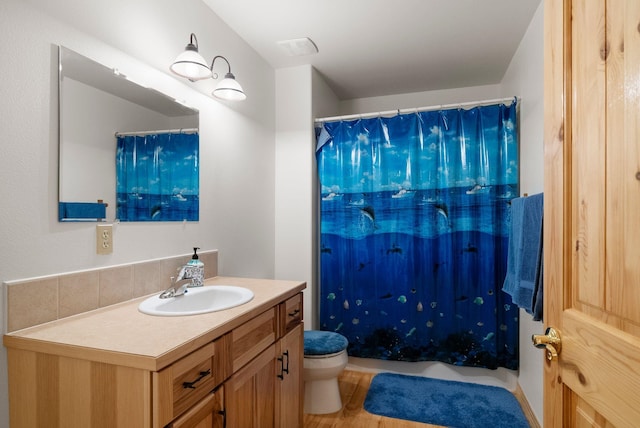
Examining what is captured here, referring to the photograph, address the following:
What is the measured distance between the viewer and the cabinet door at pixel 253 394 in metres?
1.23

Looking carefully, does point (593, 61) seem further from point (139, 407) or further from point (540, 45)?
point (540, 45)

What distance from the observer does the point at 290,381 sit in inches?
67.5

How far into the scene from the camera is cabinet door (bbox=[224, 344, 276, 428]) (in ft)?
4.04

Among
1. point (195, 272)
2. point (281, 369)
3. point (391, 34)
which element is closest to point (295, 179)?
point (391, 34)

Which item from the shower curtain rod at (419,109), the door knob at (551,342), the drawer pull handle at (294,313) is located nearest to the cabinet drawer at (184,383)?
the drawer pull handle at (294,313)

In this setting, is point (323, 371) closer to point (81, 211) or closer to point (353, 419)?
point (353, 419)

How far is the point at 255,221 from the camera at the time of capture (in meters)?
2.51

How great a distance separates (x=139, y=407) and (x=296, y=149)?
218 cm

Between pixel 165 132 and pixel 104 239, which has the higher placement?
pixel 165 132

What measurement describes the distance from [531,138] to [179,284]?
219 cm

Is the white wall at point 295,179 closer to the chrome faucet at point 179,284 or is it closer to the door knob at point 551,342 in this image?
the chrome faucet at point 179,284

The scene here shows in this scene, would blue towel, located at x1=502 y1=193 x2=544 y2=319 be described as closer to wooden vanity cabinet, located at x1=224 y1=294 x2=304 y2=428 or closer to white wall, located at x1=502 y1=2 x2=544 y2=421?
white wall, located at x1=502 y1=2 x2=544 y2=421

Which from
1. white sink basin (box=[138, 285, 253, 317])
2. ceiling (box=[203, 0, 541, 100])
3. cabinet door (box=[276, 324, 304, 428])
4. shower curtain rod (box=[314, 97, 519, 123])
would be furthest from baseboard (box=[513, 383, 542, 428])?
ceiling (box=[203, 0, 541, 100])

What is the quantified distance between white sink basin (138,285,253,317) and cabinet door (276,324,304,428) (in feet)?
0.98
